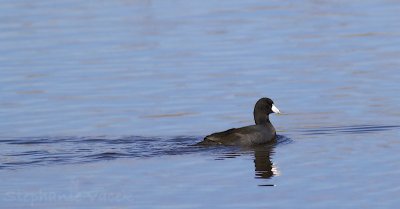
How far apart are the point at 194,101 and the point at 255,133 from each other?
1.96m

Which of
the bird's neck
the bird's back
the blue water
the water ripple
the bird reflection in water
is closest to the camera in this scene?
the blue water

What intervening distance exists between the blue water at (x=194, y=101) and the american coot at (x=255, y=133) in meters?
0.15

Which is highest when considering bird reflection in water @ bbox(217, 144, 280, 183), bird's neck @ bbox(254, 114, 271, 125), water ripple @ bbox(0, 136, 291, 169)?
bird's neck @ bbox(254, 114, 271, 125)

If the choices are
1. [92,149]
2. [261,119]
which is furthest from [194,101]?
[92,149]

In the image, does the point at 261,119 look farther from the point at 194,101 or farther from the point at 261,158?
the point at 261,158

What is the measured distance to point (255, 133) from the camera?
16.2 metres

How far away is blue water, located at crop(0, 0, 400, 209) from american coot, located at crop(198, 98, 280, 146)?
152mm

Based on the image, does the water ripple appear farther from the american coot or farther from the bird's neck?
the bird's neck

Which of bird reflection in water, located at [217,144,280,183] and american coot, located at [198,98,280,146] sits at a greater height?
american coot, located at [198,98,280,146]

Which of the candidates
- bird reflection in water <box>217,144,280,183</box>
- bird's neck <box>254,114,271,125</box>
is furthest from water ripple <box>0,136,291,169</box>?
bird's neck <box>254,114,271,125</box>

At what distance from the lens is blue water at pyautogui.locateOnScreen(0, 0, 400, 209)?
12844mm

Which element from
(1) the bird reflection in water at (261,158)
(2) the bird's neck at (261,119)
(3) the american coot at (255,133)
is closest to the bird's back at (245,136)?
(3) the american coot at (255,133)

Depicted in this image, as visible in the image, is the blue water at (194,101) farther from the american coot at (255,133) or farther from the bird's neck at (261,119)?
→ the bird's neck at (261,119)

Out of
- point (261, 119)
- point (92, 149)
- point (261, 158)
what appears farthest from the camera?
point (261, 119)
